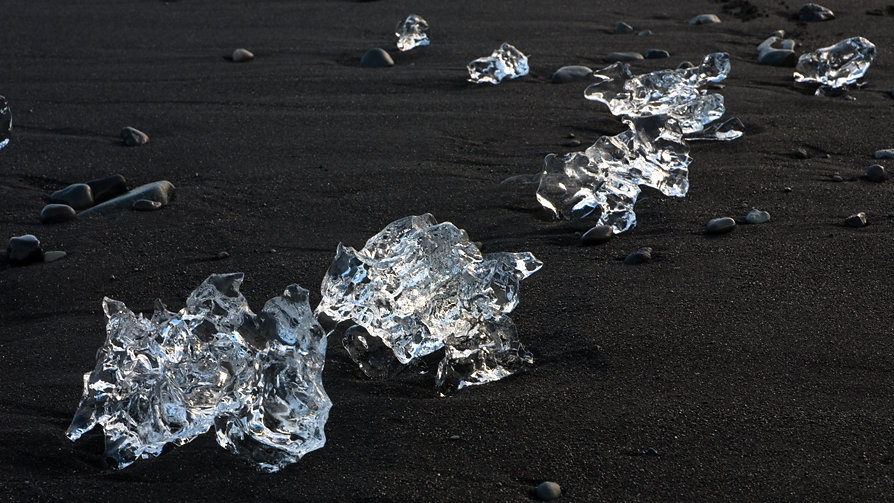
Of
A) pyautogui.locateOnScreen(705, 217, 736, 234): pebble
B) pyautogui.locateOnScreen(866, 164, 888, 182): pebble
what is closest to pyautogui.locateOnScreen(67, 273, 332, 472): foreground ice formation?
pyautogui.locateOnScreen(705, 217, 736, 234): pebble

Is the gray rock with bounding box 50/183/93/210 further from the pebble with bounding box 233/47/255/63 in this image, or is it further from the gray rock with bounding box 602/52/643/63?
the gray rock with bounding box 602/52/643/63

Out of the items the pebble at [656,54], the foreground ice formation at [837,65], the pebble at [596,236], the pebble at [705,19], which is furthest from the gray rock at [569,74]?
the pebble at [596,236]

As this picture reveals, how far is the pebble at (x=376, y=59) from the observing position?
185 inches

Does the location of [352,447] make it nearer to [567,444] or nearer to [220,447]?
[220,447]

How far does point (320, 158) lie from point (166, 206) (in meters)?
0.63

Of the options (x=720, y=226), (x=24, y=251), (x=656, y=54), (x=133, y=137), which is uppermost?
(x=656, y=54)

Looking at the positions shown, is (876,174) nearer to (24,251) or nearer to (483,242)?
(483,242)

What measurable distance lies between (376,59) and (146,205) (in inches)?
69.8

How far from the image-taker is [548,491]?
1.81 m

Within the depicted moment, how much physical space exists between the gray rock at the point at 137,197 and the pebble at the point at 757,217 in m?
1.95

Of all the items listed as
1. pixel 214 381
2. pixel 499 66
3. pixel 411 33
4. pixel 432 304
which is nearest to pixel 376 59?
pixel 411 33

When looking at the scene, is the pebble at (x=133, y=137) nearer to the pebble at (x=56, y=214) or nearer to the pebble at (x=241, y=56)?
the pebble at (x=56, y=214)

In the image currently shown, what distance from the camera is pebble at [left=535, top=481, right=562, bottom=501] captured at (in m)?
1.80

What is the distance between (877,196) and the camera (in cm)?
310
